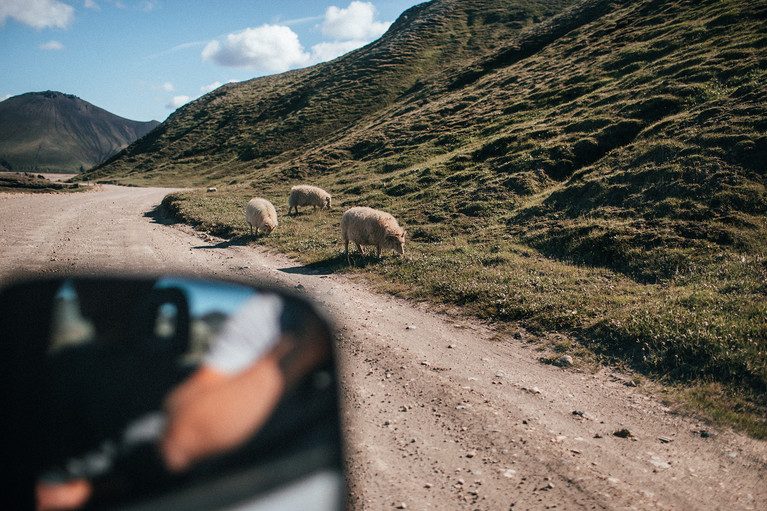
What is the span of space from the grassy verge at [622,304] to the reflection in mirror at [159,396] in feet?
17.6

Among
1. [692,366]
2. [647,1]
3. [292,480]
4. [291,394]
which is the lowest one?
[692,366]

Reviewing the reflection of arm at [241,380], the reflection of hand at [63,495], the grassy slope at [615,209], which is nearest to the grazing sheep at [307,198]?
the grassy slope at [615,209]

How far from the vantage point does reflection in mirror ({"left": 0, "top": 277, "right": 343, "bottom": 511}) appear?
5.38 feet

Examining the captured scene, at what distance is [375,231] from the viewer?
13883 mm

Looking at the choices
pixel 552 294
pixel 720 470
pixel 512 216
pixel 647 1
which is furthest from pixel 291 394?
pixel 647 1

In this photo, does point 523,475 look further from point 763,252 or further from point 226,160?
point 226,160

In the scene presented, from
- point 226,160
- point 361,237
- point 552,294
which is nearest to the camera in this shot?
point 552,294

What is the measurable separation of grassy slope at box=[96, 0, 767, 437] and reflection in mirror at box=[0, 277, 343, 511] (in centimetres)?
539

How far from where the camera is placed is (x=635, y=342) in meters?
6.87

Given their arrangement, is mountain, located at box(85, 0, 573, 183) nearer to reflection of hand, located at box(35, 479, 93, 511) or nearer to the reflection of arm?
the reflection of arm

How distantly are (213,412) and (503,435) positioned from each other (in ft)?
12.1

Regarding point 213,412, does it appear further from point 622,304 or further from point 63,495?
point 622,304

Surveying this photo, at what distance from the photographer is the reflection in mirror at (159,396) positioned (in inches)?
64.5

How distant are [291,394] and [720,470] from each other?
4.45 metres
